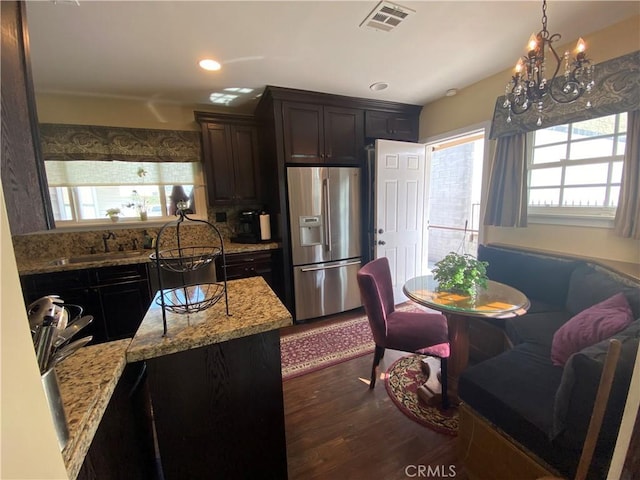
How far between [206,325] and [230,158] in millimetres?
2515

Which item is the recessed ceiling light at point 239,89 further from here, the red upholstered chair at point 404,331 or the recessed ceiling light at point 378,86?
the red upholstered chair at point 404,331

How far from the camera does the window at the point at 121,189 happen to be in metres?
2.79

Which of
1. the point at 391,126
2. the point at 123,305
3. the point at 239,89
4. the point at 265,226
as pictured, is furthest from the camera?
the point at 391,126

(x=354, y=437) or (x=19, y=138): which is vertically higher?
(x=19, y=138)

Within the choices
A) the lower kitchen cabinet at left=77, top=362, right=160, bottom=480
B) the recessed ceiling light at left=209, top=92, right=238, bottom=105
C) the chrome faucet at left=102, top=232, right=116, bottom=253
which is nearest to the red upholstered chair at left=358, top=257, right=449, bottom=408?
the lower kitchen cabinet at left=77, top=362, right=160, bottom=480

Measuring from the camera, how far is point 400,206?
3211 millimetres

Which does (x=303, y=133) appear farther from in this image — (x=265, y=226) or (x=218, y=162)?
(x=265, y=226)

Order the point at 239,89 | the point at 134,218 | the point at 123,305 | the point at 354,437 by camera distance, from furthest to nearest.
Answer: the point at 134,218 → the point at 239,89 → the point at 123,305 → the point at 354,437

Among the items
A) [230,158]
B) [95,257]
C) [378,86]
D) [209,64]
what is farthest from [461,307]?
[95,257]

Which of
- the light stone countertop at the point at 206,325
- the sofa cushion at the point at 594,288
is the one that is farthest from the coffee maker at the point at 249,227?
the sofa cushion at the point at 594,288

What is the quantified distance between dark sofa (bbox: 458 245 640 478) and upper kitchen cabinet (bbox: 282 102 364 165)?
2044mm

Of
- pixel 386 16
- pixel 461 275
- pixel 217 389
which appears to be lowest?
pixel 217 389

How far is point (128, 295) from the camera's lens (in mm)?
2576

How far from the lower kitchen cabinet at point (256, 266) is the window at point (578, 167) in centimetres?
257
